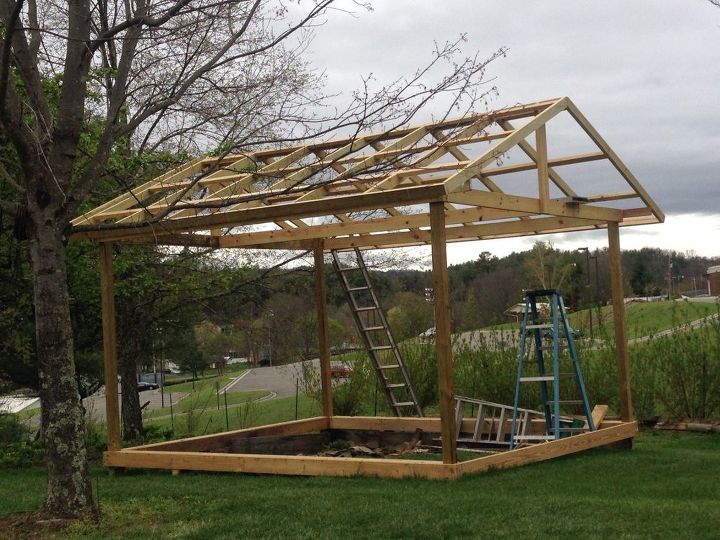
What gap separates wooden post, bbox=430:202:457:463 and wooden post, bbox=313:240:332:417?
369 cm

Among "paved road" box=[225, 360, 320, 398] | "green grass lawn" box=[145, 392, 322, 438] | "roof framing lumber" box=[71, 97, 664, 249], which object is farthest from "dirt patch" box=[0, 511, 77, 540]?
"paved road" box=[225, 360, 320, 398]

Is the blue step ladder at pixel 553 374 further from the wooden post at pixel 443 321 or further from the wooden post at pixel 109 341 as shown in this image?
the wooden post at pixel 109 341

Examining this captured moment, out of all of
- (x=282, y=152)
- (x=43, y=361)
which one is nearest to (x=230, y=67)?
(x=282, y=152)

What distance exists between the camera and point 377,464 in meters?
7.55

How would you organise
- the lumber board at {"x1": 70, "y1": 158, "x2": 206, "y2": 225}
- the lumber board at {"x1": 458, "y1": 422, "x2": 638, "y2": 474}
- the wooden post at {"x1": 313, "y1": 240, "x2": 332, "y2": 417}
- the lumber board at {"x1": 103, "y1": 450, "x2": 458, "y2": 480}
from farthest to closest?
the wooden post at {"x1": 313, "y1": 240, "x2": 332, "y2": 417} < the lumber board at {"x1": 70, "y1": 158, "x2": 206, "y2": 225} < the lumber board at {"x1": 458, "y1": 422, "x2": 638, "y2": 474} < the lumber board at {"x1": 103, "y1": 450, "x2": 458, "y2": 480}

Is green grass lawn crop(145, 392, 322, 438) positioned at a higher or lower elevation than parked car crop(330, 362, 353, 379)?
lower

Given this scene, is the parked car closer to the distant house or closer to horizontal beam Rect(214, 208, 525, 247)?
horizontal beam Rect(214, 208, 525, 247)

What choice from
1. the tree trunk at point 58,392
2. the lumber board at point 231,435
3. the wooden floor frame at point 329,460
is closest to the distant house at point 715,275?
the wooden floor frame at point 329,460

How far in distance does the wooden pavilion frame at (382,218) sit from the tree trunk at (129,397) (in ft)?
10.1

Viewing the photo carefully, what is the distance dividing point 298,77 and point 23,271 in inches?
190

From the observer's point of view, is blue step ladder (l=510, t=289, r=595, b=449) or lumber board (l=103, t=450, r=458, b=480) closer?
lumber board (l=103, t=450, r=458, b=480)

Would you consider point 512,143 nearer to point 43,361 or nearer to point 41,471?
point 43,361

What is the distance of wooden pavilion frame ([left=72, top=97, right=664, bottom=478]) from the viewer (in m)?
7.07

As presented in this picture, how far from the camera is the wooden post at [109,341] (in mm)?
8852
